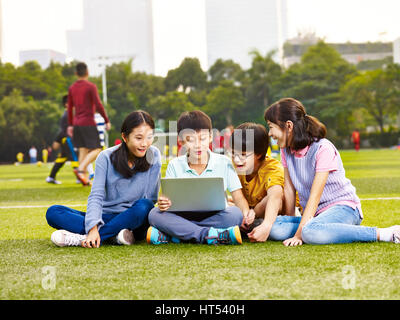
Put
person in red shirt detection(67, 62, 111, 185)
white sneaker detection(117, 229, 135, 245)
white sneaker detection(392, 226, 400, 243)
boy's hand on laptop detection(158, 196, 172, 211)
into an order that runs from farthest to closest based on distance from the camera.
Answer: person in red shirt detection(67, 62, 111, 185), white sneaker detection(117, 229, 135, 245), boy's hand on laptop detection(158, 196, 172, 211), white sneaker detection(392, 226, 400, 243)

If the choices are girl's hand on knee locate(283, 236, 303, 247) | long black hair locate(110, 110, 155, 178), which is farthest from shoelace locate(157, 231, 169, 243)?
girl's hand on knee locate(283, 236, 303, 247)

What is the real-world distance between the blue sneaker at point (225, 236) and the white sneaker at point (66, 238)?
79cm

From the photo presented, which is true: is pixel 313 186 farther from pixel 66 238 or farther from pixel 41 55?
pixel 41 55

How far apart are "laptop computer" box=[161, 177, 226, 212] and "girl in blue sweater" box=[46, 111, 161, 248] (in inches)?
11.0

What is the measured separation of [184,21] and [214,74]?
752 inches

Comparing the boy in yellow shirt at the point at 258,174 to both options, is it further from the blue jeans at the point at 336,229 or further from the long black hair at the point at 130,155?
the long black hair at the point at 130,155

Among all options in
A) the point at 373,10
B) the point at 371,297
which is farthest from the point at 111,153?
the point at 373,10

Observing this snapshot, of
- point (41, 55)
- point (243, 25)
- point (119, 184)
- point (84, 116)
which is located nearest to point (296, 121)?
point (119, 184)

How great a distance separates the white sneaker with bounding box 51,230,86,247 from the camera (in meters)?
3.14

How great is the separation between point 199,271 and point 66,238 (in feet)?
3.74

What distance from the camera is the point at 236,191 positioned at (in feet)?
10.6

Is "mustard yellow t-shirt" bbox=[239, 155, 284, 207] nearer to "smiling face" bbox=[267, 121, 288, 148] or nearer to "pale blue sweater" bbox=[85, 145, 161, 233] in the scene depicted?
"smiling face" bbox=[267, 121, 288, 148]

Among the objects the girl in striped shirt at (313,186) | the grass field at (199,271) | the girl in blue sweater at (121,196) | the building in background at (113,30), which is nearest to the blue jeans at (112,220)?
the girl in blue sweater at (121,196)
